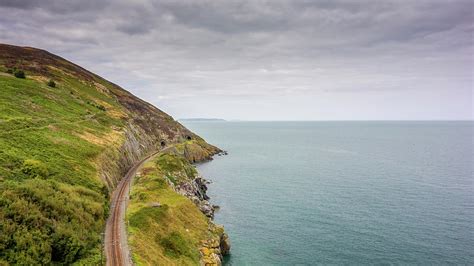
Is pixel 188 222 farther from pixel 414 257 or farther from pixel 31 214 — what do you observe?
pixel 414 257

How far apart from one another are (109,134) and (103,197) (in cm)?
4577

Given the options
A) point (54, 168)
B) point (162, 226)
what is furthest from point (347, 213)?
point (54, 168)

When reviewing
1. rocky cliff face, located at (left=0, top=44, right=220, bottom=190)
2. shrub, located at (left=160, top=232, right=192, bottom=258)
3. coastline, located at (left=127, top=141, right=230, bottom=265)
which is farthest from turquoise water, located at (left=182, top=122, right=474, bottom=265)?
rocky cliff face, located at (left=0, top=44, right=220, bottom=190)

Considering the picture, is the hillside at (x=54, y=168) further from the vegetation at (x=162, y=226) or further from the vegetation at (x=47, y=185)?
the vegetation at (x=162, y=226)

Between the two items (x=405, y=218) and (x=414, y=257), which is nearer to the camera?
(x=414, y=257)

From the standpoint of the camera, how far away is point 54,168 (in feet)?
177

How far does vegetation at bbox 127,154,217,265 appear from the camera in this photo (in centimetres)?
4659

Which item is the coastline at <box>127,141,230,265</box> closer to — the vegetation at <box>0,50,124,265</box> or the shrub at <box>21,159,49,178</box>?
the vegetation at <box>0,50,124,265</box>

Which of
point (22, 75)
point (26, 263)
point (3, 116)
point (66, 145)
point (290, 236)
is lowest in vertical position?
point (290, 236)

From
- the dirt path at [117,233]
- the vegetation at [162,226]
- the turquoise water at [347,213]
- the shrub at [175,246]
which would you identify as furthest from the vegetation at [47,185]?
the turquoise water at [347,213]

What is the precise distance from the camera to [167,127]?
17875 cm

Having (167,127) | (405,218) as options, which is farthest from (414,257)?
(167,127)

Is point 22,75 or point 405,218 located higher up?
point 22,75

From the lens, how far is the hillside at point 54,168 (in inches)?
1389
